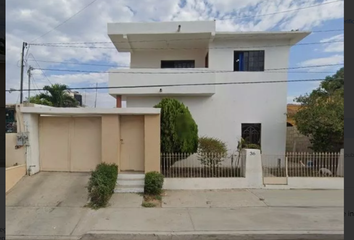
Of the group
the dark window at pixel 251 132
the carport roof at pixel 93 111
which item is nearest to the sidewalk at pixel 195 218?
the carport roof at pixel 93 111

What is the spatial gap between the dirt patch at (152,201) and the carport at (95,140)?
794 mm

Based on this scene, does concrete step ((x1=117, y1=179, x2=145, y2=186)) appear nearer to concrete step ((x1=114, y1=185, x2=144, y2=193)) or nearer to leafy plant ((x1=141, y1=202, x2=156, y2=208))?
concrete step ((x1=114, y1=185, x2=144, y2=193))

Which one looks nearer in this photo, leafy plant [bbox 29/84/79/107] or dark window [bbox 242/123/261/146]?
dark window [bbox 242/123/261/146]

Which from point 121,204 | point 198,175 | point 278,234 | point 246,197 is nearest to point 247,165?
point 246,197

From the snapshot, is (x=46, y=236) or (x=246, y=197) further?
(x=246, y=197)

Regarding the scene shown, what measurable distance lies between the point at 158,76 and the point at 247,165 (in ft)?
16.4

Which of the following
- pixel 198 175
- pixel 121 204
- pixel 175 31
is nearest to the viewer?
pixel 121 204

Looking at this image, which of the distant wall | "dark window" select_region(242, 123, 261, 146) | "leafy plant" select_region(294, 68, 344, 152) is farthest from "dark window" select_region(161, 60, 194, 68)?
the distant wall

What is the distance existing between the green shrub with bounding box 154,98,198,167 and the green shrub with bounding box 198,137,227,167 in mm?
365

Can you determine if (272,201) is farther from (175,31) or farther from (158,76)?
(175,31)

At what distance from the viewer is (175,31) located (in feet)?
30.9

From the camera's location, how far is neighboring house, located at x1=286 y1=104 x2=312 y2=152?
9.30m

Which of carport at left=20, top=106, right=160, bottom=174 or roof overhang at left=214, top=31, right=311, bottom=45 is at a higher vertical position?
roof overhang at left=214, top=31, right=311, bottom=45

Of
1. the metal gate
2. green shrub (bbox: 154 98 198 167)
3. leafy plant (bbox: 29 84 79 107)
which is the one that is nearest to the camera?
the metal gate
